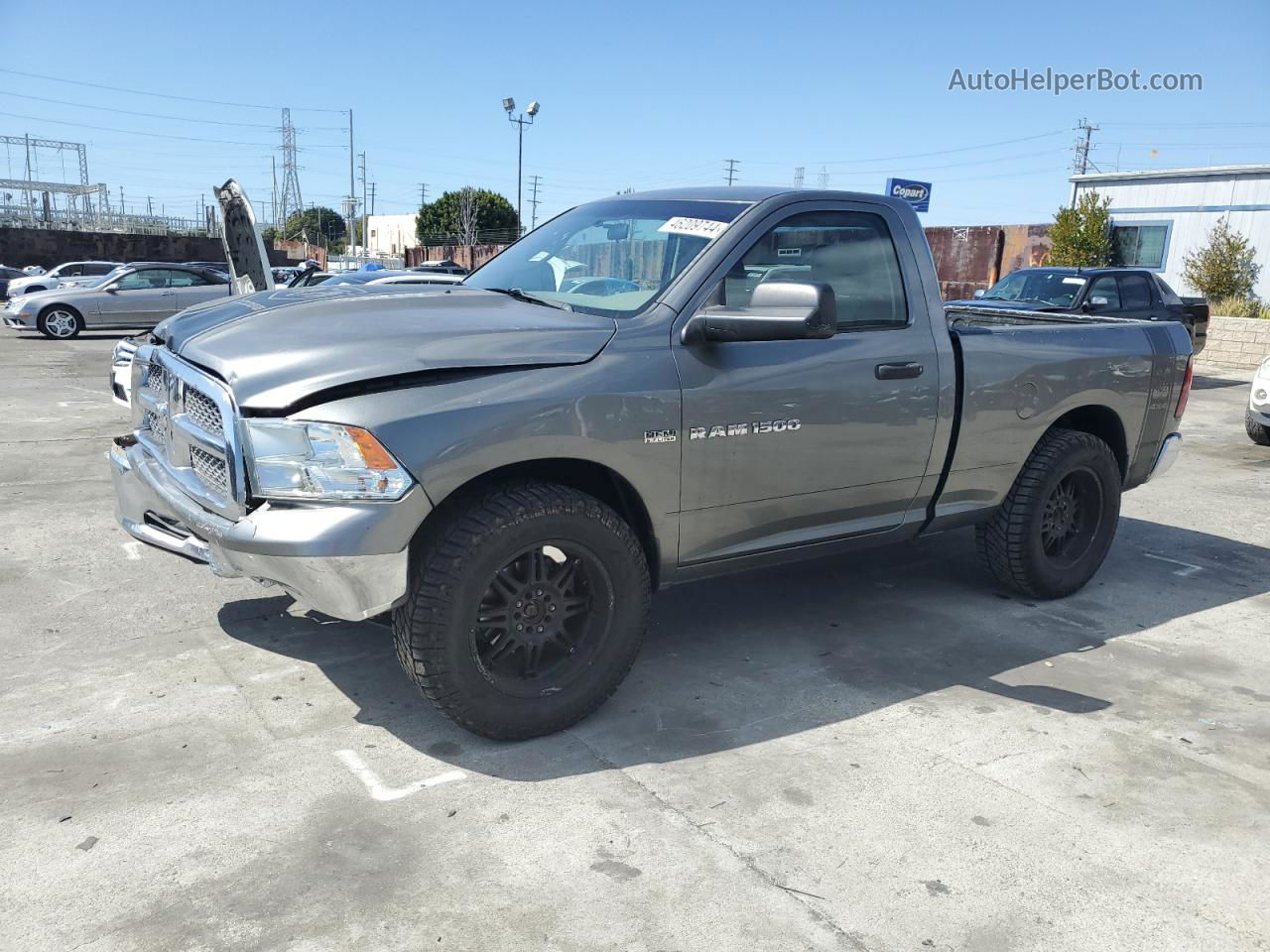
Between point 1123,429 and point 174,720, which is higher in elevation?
point 1123,429

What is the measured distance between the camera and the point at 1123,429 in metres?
5.38

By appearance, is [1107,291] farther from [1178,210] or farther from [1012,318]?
[1178,210]

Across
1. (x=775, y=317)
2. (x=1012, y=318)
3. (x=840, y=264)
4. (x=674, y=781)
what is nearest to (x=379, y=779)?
(x=674, y=781)

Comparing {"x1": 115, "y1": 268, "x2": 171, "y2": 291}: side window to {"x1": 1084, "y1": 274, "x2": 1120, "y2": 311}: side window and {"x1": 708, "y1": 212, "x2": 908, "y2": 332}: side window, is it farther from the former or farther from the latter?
{"x1": 708, "y1": 212, "x2": 908, "y2": 332}: side window

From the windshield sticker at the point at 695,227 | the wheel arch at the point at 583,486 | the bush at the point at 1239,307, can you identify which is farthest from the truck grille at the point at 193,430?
the bush at the point at 1239,307

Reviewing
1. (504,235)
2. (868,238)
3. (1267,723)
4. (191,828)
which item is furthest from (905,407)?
A: (504,235)

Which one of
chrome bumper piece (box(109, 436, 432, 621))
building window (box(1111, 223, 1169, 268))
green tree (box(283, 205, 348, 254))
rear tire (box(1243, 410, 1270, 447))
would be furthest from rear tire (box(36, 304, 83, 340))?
green tree (box(283, 205, 348, 254))

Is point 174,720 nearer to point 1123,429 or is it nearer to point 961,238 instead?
point 1123,429

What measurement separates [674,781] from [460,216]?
82.6 meters

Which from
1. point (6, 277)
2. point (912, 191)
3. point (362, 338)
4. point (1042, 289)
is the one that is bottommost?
point (6, 277)

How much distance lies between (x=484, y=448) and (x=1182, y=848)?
7.85 feet

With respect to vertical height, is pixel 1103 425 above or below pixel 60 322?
above

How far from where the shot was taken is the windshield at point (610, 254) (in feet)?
12.7

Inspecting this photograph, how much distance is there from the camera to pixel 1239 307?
2127cm
